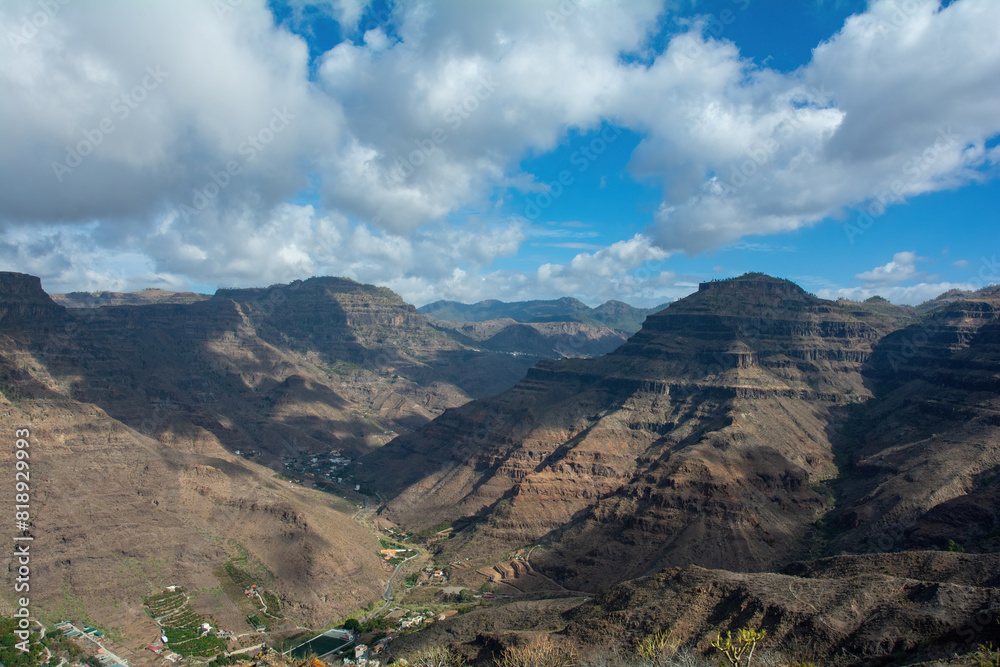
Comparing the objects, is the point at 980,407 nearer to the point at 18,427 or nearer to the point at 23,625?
the point at 23,625

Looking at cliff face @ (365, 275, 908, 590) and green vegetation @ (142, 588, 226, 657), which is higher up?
cliff face @ (365, 275, 908, 590)

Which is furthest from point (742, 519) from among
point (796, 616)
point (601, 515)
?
point (796, 616)

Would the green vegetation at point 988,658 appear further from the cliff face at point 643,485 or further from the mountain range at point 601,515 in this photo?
the cliff face at point 643,485

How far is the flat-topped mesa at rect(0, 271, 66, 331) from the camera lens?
172 m

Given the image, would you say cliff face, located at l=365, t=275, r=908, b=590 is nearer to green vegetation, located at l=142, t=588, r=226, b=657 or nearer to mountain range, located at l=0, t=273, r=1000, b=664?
mountain range, located at l=0, t=273, r=1000, b=664

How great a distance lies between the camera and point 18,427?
400 feet

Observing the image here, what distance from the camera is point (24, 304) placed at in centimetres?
17725

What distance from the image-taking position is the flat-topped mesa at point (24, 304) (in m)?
172

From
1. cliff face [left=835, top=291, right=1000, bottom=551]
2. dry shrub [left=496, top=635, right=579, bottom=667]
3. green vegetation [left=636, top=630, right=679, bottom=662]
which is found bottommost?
dry shrub [left=496, top=635, right=579, bottom=667]

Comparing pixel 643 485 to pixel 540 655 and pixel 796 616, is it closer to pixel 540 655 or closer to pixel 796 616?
pixel 796 616

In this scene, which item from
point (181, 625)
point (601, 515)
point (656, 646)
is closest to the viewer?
point (656, 646)

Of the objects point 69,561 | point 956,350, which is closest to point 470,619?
point 69,561
